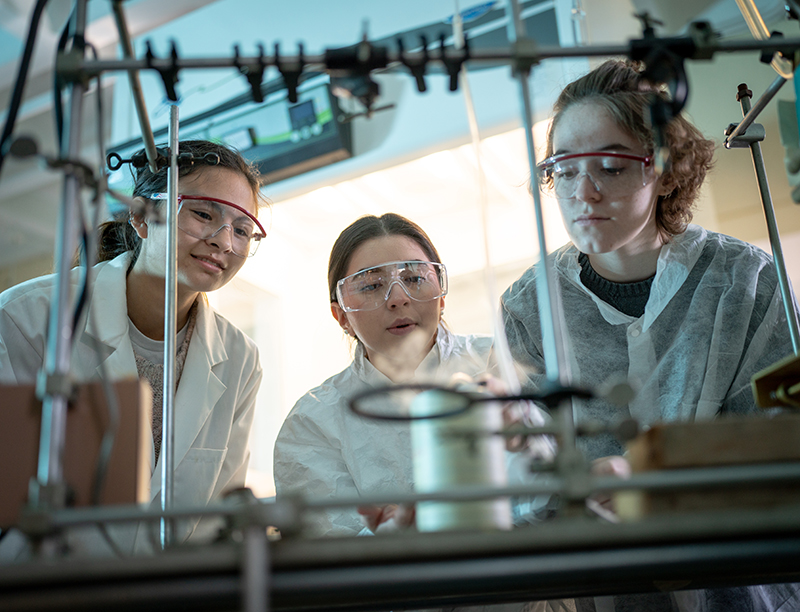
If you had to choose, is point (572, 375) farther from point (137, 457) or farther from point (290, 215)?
point (290, 215)

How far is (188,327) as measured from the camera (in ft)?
6.06

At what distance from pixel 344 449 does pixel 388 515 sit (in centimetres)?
57

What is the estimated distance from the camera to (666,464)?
0.60 meters

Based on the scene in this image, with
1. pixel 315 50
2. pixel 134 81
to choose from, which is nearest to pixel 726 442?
pixel 134 81

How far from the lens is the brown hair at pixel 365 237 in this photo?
1768 mm

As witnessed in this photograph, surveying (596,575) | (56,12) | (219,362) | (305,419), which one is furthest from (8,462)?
(56,12)

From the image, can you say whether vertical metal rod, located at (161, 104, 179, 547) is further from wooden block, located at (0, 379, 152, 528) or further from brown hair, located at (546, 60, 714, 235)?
brown hair, located at (546, 60, 714, 235)

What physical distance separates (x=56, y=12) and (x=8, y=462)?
2.61 metres

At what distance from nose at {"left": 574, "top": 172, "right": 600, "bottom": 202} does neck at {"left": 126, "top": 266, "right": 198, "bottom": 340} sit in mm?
1020

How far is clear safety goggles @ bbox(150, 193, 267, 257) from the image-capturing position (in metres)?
1.64

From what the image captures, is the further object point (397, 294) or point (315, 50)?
point (315, 50)

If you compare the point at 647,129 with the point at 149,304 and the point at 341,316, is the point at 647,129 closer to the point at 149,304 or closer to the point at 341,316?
the point at 341,316

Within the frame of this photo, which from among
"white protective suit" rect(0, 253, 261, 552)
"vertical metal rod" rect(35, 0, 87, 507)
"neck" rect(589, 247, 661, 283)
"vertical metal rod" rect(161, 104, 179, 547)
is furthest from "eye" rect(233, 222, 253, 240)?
"vertical metal rod" rect(35, 0, 87, 507)

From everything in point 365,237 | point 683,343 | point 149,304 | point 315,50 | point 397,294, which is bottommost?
point 683,343
